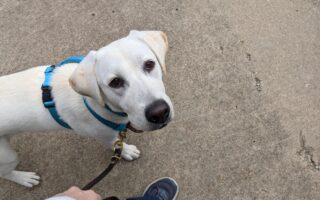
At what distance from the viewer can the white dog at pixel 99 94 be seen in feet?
7.63

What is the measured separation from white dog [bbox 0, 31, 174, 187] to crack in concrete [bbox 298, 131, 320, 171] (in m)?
1.76

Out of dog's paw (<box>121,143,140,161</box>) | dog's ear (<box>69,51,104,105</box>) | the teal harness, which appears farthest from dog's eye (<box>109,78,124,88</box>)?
dog's paw (<box>121,143,140,161</box>)

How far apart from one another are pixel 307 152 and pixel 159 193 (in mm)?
1482

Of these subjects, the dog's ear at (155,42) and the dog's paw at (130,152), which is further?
the dog's paw at (130,152)

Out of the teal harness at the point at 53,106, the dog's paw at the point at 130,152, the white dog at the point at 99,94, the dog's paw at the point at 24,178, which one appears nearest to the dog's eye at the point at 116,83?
Result: the white dog at the point at 99,94

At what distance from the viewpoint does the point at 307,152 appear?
3.48 metres

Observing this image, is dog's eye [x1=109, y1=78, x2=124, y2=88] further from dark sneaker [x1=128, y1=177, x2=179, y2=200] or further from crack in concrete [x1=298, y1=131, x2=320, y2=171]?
crack in concrete [x1=298, y1=131, x2=320, y2=171]

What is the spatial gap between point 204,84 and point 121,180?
4.29 feet

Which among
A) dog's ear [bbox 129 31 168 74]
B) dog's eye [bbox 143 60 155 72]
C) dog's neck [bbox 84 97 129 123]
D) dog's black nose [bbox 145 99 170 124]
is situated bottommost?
dog's neck [bbox 84 97 129 123]

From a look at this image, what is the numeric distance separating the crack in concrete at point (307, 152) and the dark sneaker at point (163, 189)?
4.14 ft

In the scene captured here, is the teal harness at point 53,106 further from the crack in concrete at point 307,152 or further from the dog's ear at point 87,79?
the crack in concrete at point 307,152

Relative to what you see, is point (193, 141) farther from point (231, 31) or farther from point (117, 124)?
point (231, 31)

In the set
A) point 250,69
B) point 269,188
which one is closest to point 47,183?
point 269,188

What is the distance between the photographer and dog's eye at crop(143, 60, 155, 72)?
2.39 m
